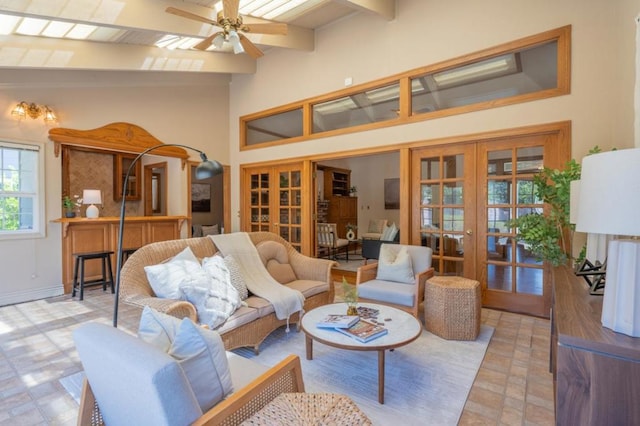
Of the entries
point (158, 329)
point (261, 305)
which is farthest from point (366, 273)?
point (158, 329)

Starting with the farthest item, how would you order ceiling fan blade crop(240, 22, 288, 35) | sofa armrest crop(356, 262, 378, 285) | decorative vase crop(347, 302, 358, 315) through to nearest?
sofa armrest crop(356, 262, 378, 285), ceiling fan blade crop(240, 22, 288, 35), decorative vase crop(347, 302, 358, 315)

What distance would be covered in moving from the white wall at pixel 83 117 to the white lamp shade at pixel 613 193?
18.7 feet

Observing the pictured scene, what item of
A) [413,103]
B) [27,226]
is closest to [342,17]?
[413,103]

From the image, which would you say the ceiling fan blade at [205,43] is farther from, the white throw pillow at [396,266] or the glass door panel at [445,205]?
the white throw pillow at [396,266]

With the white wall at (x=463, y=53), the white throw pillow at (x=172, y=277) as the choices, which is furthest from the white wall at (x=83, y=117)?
the white throw pillow at (x=172, y=277)

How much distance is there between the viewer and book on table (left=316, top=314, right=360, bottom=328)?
2.29 metres

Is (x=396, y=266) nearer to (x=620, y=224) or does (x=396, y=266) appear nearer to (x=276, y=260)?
(x=276, y=260)

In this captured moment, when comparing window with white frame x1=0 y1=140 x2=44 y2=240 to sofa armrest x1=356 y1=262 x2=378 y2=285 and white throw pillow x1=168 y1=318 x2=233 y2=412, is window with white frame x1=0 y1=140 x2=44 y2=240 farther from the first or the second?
white throw pillow x1=168 y1=318 x2=233 y2=412

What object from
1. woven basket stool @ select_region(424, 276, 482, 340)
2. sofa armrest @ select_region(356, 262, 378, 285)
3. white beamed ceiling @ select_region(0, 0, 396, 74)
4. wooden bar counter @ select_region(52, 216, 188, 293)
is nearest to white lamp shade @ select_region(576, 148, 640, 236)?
woven basket stool @ select_region(424, 276, 482, 340)

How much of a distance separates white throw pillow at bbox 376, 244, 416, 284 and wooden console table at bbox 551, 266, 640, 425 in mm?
2436

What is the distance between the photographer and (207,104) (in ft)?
20.8

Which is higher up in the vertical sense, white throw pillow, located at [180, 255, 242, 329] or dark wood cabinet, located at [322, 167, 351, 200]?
dark wood cabinet, located at [322, 167, 351, 200]

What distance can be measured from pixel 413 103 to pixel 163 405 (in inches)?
173

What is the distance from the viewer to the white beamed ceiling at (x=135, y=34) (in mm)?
3264
